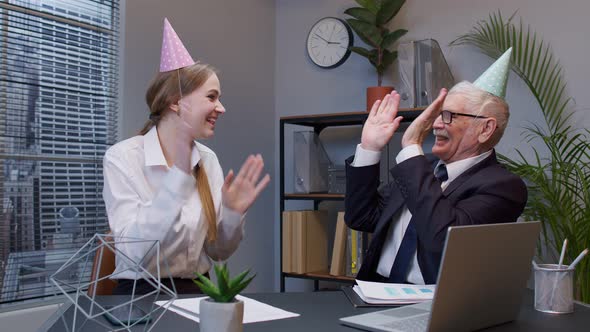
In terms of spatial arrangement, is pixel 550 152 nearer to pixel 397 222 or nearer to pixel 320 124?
pixel 320 124

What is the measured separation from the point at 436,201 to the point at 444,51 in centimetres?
193

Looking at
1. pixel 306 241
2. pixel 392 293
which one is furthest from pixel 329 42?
pixel 392 293

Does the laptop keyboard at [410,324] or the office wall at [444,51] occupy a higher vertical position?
the office wall at [444,51]

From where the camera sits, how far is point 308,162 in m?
3.53

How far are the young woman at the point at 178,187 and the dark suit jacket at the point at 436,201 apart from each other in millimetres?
406

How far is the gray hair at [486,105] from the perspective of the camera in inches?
77.5

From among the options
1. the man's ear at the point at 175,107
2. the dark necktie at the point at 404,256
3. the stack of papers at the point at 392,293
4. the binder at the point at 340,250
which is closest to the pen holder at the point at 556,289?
the stack of papers at the point at 392,293

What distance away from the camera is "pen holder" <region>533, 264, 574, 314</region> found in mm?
1309

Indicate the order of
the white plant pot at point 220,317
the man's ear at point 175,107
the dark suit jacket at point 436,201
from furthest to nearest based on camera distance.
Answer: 1. the man's ear at point 175,107
2. the dark suit jacket at point 436,201
3. the white plant pot at point 220,317

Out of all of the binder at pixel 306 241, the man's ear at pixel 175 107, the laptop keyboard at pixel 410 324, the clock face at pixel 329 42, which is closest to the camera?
the laptop keyboard at pixel 410 324

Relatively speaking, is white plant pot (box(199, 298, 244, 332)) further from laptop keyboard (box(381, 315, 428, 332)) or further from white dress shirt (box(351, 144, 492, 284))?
white dress shirt (box(351, 144, 492, 284))

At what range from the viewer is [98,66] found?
289cm

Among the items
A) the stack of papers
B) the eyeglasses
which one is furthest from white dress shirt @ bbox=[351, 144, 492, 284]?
the stack of papers

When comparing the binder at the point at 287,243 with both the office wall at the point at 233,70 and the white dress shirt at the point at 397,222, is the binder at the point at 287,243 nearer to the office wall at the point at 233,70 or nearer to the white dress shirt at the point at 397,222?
the office wall at the point at 233,70
